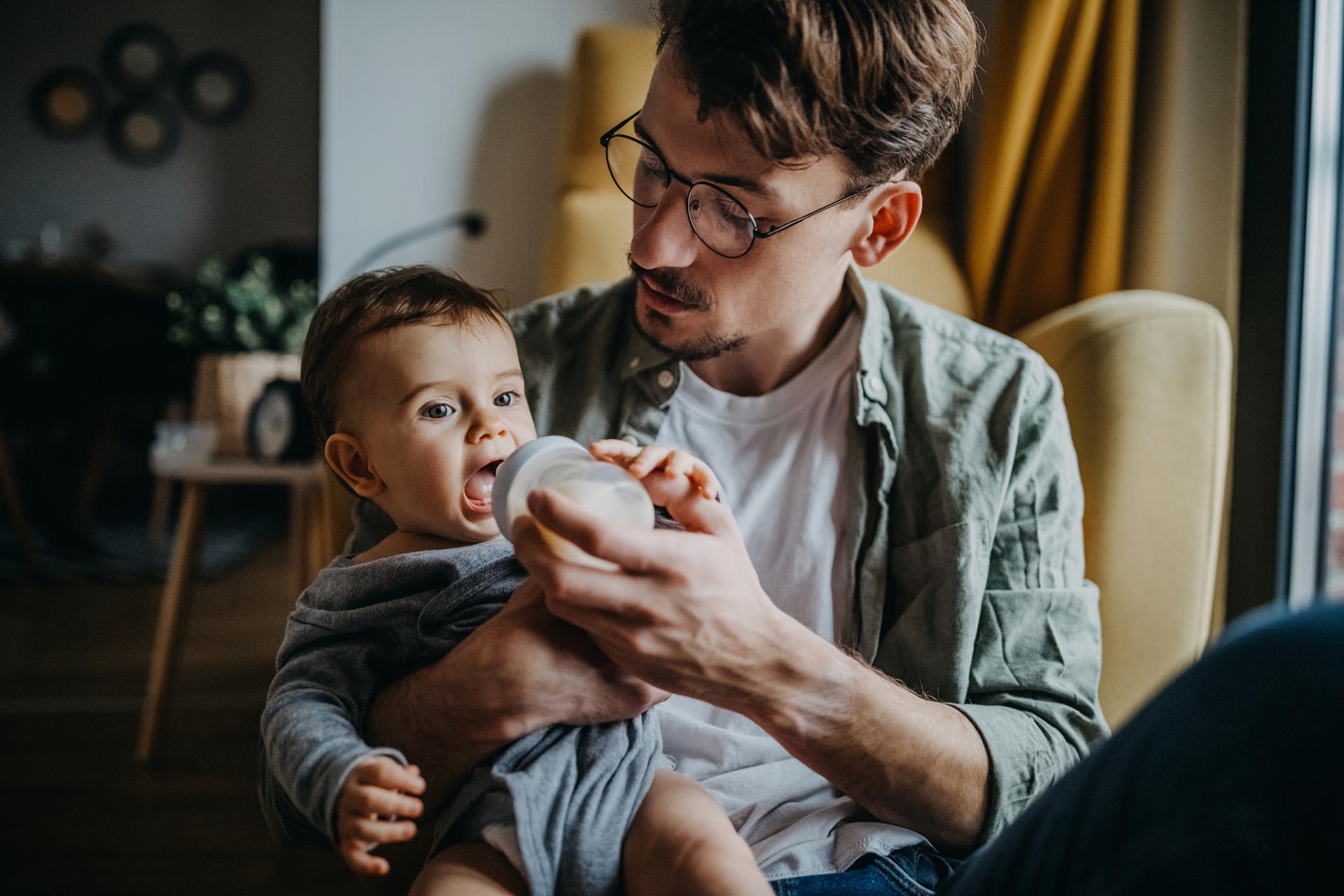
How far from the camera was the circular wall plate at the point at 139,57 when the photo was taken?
241 inches

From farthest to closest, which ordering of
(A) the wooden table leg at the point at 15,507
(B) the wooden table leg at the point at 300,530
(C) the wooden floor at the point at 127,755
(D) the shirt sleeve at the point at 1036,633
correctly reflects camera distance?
1. (A) the wooden table leg at the point at 15,507
2. (B) the wooden table leg at the point at 300,530
3. (C) the wooden floor at the point at 127,755
4. (D) the shirt sleeve at the point at 1036,633

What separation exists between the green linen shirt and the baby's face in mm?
170

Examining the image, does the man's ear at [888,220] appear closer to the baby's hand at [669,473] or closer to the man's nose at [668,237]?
the man's nose at [668,237]

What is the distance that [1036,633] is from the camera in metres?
1.04

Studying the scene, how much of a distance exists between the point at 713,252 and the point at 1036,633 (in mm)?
539

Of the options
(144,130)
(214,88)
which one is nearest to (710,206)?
(214,88)

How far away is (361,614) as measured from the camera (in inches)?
34.6

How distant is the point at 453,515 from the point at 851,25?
2.03 feet

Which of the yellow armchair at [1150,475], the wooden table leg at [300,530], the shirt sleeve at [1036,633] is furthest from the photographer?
the wooden table leg at [300,530]

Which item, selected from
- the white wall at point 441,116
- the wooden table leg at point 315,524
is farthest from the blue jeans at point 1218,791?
the white wall at point 441,116

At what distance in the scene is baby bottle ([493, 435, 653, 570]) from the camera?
74cm

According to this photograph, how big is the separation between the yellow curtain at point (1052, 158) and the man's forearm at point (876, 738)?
1149 mm

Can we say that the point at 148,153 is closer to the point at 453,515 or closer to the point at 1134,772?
the point at 453,515

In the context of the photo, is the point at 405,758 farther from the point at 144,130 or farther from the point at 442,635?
the point at 144,130
